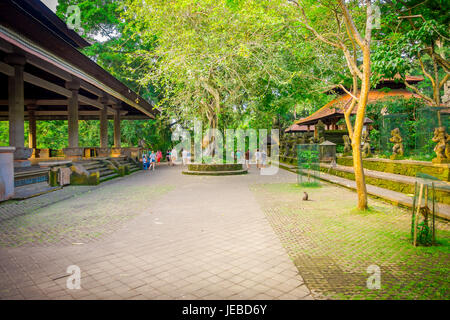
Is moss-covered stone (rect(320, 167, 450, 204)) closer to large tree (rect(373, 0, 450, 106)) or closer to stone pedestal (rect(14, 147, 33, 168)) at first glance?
large tree (rect(373, 0, 450, 106))

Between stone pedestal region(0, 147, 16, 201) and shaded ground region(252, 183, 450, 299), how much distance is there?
24.6ft

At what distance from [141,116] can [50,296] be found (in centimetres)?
2601

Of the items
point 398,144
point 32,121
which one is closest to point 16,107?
point 32,121

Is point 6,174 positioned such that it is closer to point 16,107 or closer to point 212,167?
point 16,107

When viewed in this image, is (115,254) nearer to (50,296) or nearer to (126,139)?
(50,296)

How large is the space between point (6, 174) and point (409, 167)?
12995 mm

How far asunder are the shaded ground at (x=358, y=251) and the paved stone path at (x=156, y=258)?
33 centimetres

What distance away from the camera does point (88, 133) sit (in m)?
30.9

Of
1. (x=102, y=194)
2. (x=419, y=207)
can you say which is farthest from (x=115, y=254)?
(x=102, y=194)

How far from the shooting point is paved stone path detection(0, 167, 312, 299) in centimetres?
333

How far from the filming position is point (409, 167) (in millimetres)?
10133

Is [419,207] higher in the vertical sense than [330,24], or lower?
lower

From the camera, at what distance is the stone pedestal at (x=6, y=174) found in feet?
26.7

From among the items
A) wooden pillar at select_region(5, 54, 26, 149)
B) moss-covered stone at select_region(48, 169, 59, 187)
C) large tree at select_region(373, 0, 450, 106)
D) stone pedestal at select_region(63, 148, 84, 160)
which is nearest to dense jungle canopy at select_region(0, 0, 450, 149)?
large tree at select_region(373, 0, 450, 106)
